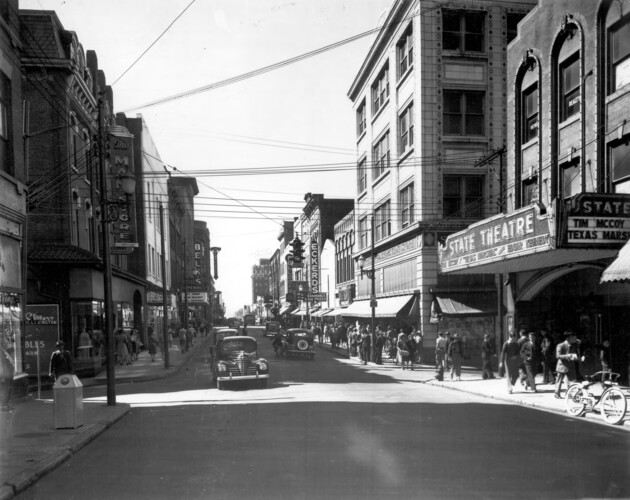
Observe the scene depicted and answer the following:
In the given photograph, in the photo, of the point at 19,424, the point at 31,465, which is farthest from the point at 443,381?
the point at 31,465

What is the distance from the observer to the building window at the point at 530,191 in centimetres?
2223

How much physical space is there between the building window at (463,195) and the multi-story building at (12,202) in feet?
66.8

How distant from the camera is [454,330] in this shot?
1249 inches

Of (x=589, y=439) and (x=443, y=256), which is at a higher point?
(x=443, y=256)

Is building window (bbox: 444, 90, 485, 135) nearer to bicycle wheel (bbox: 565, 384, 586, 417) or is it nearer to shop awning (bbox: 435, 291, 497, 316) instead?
shop awning (bbox: 435, 291, 497, 316)

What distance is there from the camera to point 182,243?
6644 cm

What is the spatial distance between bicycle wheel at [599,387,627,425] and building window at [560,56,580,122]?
1008 centimetres

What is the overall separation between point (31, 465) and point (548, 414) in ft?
35.3

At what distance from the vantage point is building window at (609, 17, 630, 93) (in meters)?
17.1

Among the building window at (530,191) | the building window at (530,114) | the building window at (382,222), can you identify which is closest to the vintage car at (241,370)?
the building window at (530,191)

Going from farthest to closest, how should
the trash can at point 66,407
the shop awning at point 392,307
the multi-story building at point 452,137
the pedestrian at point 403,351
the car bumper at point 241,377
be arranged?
1. the shop awning at point 392,307
2. the multi-story building at point 452,137
3. the pedestrian at point 403,351
4. the car bumper at point 241,377
5. the trash can at point 66,407

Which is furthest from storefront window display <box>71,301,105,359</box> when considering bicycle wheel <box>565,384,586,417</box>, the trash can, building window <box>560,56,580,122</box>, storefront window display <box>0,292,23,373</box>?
building window <box>560,56,580,122</box>

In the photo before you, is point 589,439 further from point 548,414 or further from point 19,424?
point 19,424

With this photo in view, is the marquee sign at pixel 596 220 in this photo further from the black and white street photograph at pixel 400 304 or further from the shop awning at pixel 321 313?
the shop awning at pixel 321 313
